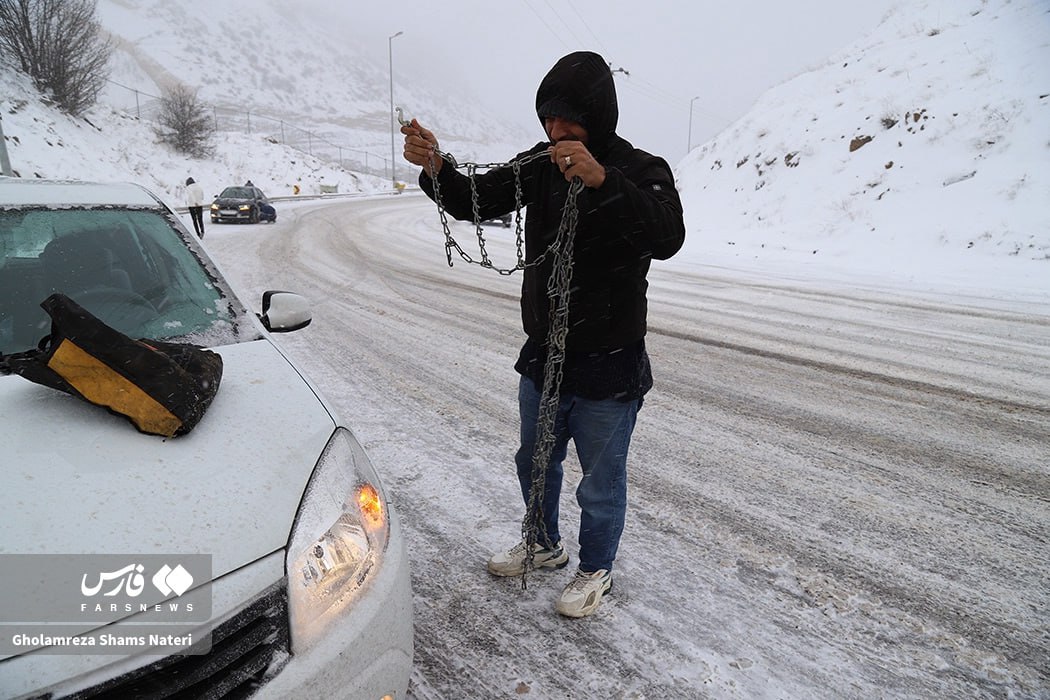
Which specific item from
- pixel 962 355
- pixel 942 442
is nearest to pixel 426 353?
pixel 942 442

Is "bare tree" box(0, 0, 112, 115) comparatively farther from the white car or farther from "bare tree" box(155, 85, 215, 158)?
the white car

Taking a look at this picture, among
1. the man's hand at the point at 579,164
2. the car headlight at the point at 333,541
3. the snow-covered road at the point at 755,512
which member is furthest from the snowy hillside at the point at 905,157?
the car headlight at the point at 333,541

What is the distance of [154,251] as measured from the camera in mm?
2740

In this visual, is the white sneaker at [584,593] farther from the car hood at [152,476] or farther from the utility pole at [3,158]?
the utility pole at [3,158]

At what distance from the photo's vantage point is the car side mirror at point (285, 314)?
2.74 meters

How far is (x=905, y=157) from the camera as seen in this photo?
58.7ft

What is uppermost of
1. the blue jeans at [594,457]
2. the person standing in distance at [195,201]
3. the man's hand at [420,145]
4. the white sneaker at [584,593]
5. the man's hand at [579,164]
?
the person standing in distance at [195,201]

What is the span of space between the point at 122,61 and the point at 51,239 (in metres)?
110

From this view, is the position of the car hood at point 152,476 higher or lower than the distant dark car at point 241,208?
lower

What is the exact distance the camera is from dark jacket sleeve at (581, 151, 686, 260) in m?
1.74

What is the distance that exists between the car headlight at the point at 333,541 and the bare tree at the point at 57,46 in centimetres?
3175

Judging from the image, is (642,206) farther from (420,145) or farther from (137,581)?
(137,581)

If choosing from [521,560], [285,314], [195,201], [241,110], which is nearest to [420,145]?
[285,314]

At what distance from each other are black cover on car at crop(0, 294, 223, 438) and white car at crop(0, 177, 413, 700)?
4 cm
